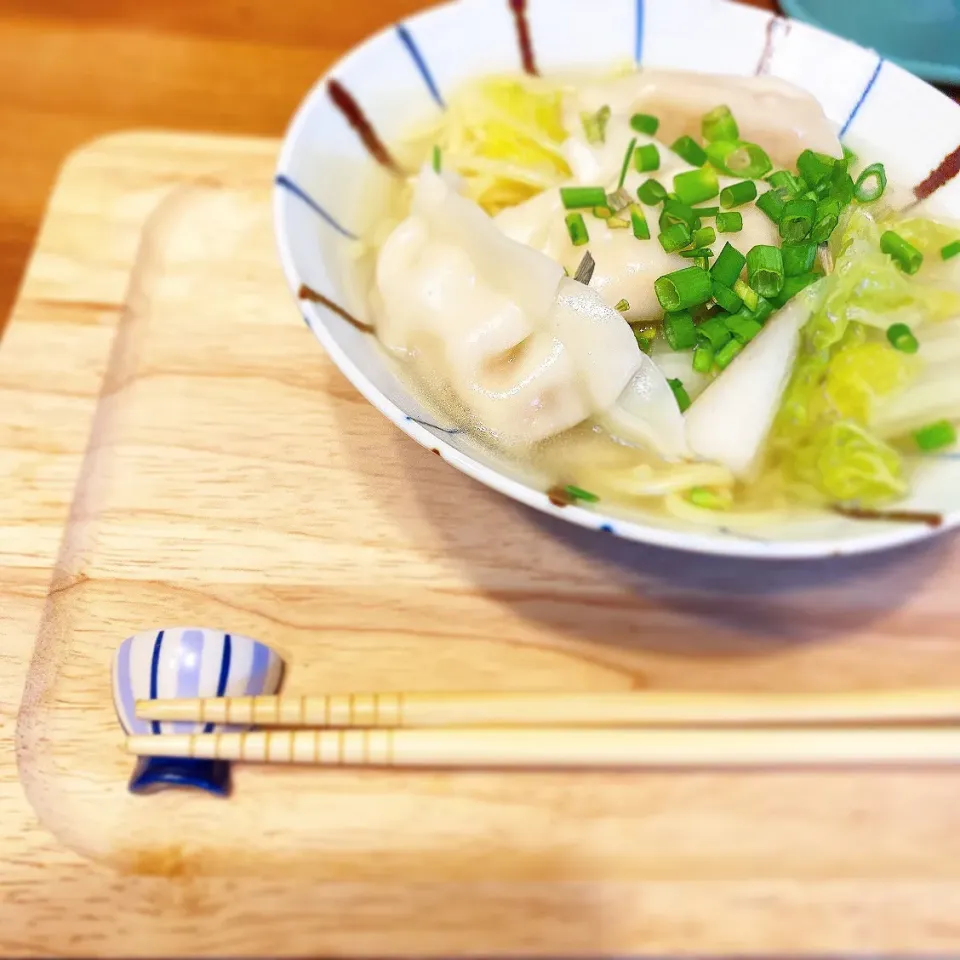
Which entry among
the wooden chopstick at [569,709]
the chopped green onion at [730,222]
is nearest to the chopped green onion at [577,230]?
the chopped green onion at [730,222]

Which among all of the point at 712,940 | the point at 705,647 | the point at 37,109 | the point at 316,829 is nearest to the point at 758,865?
the point at 712,940

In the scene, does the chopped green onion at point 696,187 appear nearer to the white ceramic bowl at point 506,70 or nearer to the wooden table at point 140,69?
the white ceramic bowl at point 506,70

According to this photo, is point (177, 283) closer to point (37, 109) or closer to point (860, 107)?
point (37, 109)

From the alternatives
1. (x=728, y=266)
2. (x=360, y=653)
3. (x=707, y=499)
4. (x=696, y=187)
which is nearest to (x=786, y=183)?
(x=696, y=187)

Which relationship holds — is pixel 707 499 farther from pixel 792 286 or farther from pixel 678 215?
pixel 678 215

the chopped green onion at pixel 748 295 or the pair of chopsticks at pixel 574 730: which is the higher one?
the chopped green onion at pixel 748 295
